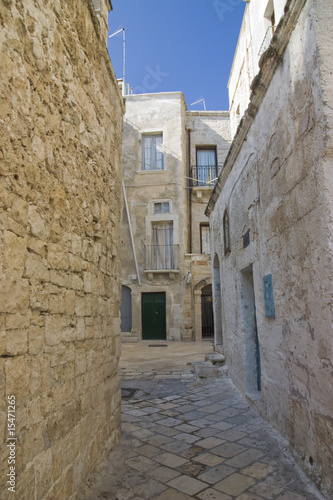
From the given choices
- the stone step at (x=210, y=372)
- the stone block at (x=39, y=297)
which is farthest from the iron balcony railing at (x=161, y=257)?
the stone block at (x=39, y=297)

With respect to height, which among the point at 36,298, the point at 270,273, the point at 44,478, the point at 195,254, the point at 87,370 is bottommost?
the point at 44,478

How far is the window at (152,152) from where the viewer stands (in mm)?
16859

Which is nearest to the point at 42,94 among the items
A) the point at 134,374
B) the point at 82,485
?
the point at 82,485

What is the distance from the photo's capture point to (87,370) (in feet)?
9.18

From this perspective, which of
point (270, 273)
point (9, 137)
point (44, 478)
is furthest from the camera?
point (270, 273)

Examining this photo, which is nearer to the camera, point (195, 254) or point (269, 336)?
point (269, 336)

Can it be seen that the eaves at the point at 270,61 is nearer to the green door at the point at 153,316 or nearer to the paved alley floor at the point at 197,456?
the paved alley floor at the point at 197,456

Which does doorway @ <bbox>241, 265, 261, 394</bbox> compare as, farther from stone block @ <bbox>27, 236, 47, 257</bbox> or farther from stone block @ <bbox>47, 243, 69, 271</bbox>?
stone block @ <bbox>27, 236, 47, 257</bbox>

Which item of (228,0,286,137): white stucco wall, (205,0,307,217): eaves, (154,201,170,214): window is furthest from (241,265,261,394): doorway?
(154,201,170,214): window

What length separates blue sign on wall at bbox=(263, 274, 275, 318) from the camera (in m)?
3.72

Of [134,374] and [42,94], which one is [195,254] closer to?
[134,374]

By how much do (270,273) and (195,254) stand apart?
11.9 metres

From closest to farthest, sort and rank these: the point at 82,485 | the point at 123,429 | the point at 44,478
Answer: the point at 44,478
the point at 82,485
the point at 123,429

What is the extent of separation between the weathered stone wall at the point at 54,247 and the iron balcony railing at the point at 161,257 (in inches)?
476
